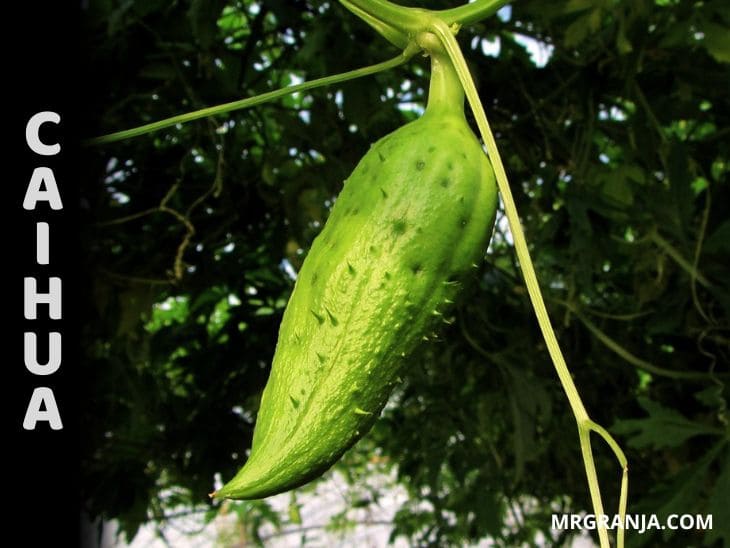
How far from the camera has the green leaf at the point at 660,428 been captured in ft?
4.74

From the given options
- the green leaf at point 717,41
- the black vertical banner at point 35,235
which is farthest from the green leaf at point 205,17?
the green leaf at point 717,41

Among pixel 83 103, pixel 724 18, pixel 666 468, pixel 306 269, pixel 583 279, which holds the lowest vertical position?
pixel 666 468

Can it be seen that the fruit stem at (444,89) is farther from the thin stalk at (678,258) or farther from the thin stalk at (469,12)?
the thin stalk at (678,258)

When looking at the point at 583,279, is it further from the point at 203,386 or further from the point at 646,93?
the point at 203,386

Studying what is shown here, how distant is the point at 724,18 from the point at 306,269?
0.94m

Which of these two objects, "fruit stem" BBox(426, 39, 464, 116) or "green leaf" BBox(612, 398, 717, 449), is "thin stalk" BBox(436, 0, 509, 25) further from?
"green leaf" BBox(612, 398, 717, 449)

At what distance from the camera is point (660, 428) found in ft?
4.83

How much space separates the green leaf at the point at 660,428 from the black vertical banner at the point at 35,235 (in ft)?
3.49

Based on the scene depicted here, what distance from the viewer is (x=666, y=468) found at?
2.10m

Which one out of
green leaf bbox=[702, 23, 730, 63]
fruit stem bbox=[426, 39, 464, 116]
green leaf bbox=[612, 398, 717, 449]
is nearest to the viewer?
fruit stem bbox=[426, 39, 464, 116]

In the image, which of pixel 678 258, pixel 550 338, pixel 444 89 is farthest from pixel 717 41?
pixel 550 338

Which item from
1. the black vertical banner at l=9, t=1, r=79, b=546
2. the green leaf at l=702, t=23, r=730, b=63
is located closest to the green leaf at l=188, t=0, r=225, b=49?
the black vertical banner at l=9, t=1, r=79, b=546

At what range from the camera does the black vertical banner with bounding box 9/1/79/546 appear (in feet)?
4.92

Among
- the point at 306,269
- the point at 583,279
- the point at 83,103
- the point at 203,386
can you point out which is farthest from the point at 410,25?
the point at 203,386
